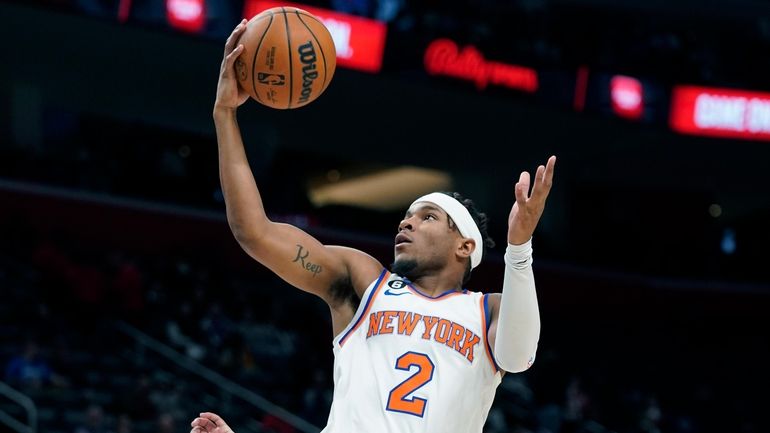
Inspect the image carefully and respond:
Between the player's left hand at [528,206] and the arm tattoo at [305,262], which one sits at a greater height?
the player's left hand at [528,206]

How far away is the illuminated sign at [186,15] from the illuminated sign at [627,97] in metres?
6.97

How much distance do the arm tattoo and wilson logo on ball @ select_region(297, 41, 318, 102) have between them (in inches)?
24.4

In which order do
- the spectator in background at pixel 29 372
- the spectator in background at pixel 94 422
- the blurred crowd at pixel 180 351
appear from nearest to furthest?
1. the spectator in background at pixel 94 422
2. the spectator in background at pixel 29 372
3. the blurred crowd at pixel 180 351

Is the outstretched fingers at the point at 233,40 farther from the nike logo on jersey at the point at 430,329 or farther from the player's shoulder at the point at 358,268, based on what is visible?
the nike logo on jersey at the point at 430,329

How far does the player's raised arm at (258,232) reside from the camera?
4348 millimetres

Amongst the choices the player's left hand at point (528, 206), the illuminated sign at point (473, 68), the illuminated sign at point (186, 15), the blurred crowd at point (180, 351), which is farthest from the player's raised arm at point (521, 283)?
the illuminated sign at point (473, 68)

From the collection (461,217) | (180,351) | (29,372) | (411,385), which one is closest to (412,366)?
(411,385)

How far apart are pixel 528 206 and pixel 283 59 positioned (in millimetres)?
1199

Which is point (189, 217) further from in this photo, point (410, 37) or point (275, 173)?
point (410, 37)

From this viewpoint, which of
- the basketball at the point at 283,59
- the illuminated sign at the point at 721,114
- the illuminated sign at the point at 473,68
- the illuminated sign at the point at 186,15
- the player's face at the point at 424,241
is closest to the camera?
the basketball at the point at 283,59

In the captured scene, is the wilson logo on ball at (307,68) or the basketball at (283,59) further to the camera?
the wilson logo on ball at (307,68)

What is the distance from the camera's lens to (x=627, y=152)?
21.2 m

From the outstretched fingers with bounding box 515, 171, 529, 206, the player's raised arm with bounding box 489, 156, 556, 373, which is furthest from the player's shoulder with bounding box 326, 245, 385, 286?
the outstretched fingers with bounding box 515, 171, 529, 206

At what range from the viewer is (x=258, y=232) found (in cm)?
441
